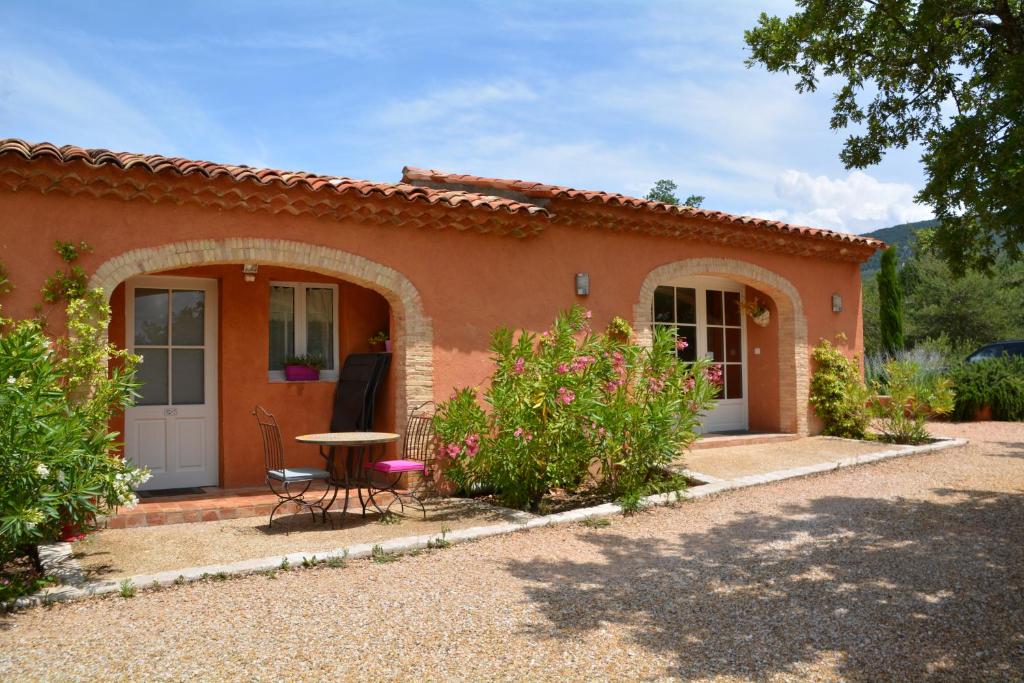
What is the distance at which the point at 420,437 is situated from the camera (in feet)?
24.0

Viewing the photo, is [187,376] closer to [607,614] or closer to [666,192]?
[607,614]

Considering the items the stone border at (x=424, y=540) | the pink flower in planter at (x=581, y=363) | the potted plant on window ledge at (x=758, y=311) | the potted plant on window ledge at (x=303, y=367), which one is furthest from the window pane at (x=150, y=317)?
the potted plant on window ledge at (x=758, y=311)

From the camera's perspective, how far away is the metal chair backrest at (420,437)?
24.0 feet

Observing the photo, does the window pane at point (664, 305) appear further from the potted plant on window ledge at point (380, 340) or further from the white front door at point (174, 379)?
the white front door at point (174, 379)

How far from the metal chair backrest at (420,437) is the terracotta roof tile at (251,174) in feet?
6.75

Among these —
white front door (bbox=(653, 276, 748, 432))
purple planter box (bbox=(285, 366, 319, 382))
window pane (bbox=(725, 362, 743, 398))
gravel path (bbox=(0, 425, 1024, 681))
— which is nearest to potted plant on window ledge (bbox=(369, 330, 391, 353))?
purple planter box (bbox=(285, 366, 319, 382))

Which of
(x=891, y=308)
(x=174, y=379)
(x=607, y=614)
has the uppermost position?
(x=891, y=308)

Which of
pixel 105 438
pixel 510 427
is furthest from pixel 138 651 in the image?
pixel 510 427

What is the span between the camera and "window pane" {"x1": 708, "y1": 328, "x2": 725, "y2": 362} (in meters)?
11.1

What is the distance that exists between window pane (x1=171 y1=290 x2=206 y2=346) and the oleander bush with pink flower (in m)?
2.81

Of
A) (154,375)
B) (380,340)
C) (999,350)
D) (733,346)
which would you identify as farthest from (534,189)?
(999,350)

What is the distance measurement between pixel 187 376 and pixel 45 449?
3.66 meters

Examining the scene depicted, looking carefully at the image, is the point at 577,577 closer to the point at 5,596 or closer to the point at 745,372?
the point at 5,596

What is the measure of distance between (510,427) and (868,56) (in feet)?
14.1
